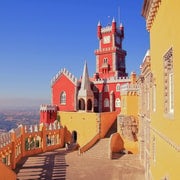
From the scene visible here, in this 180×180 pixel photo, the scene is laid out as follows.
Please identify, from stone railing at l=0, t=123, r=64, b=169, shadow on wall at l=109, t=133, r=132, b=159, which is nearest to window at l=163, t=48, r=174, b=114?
stone railing at l=0, t=123, r=64, b=169

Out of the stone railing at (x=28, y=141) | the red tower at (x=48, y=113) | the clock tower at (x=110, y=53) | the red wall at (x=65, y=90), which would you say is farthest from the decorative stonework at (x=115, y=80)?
the stone railing at (x=28, y=141)

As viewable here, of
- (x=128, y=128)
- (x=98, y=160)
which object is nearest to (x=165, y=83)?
(x=98, y=160)

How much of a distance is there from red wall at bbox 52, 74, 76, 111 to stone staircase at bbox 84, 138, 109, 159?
9.62 meters

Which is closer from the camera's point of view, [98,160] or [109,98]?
[98,160]

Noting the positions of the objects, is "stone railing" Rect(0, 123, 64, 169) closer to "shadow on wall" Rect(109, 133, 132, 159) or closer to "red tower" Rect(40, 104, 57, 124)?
"red tower" Rect(40, 104, 57, 124)

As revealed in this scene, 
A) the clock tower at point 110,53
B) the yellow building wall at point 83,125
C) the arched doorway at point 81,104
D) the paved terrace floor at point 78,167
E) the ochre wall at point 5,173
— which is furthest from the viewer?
the clock tower at point 110,53

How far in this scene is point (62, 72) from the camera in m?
34.9

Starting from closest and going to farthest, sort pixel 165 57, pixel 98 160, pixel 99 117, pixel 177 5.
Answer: pixel 177 5 < pixel 165 57 < pixel 98 160 < pixel 99 117

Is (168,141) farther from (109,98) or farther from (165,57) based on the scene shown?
(109,98)

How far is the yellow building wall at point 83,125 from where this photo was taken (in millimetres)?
27875

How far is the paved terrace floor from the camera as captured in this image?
58.2 ft

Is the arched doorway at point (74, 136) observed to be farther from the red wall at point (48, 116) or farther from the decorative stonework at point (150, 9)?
the decorative stonework at point (150, 9)

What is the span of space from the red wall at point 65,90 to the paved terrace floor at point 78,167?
434 inches

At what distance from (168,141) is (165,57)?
223 cm
